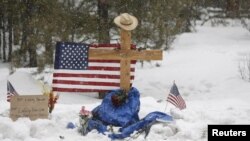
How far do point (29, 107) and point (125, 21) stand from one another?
2.27 metres

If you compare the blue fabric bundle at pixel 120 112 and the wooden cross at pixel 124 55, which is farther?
the wooden cross at pixel 124 55

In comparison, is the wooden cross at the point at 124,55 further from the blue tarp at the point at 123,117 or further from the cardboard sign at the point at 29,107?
the cardboard sign at the point at 29,107

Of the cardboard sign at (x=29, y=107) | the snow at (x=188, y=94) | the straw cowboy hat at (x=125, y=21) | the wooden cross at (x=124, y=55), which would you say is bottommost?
the snow at (x=188, y=94)

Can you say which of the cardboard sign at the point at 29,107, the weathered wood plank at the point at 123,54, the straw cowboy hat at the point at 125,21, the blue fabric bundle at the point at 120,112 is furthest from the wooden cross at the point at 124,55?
the cardboard sign at the point at 29,107

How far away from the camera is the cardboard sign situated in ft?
25.4

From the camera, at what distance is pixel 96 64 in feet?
33.0

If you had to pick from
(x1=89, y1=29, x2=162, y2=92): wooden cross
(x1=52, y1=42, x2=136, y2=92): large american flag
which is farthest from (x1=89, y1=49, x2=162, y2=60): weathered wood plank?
(x1=52, y1=42, x2=136, y2=92): large american flag

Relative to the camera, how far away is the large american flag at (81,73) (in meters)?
9.05

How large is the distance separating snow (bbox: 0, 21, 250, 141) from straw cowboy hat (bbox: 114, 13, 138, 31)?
1577 millimetres

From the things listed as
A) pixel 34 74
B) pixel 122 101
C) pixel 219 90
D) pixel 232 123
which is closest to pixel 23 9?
pixel 34 74

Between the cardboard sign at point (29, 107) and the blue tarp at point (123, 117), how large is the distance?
83cm

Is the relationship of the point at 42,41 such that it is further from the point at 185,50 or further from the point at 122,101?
the point at 185,50

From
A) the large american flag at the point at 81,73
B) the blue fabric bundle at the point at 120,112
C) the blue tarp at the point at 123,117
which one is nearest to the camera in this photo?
the blue tarp at the point at 123,117

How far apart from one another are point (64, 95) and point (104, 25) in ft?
7.71
